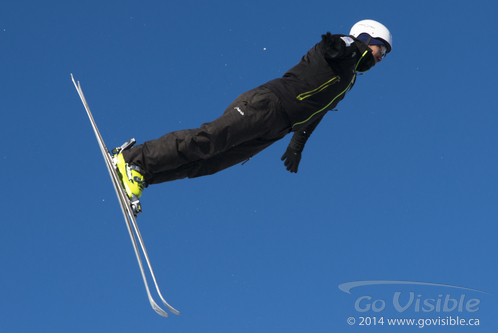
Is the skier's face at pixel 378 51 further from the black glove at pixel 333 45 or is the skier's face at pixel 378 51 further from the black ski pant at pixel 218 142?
the black ski pant at pixel 218 142

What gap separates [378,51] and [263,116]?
4.39 ft

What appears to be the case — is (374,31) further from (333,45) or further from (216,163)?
(216,163)

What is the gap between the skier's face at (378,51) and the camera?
5.18m

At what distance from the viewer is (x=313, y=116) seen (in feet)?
16.6

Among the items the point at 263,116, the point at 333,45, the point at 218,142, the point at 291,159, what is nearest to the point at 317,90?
the point at 333,45

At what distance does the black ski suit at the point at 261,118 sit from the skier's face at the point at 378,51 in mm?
117

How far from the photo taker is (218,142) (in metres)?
4.60

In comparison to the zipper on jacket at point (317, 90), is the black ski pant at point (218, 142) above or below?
below

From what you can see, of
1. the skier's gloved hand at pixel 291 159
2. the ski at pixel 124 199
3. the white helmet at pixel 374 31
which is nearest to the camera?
the ski at pixel 124 199

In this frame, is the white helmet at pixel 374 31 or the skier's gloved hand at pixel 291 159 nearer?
the white helmet at pixel 374 31

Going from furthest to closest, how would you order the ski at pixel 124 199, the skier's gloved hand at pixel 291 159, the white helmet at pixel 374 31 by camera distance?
the skier's gloved hand at pixel 291 159 → the white helmet at pixel 374 31 → the ski at pixel 124 199

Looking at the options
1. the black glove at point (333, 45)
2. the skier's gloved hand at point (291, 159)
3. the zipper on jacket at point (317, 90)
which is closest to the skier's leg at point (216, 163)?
the zipper on jacket at point (317, 90)

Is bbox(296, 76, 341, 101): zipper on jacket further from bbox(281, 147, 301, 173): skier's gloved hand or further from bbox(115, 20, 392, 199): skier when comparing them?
bbox(281, 147, 301, 173): skier's gloved hand

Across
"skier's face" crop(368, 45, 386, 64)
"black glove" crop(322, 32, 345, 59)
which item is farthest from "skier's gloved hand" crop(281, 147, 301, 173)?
"black glove" crop(322, 32, 345, 59)
